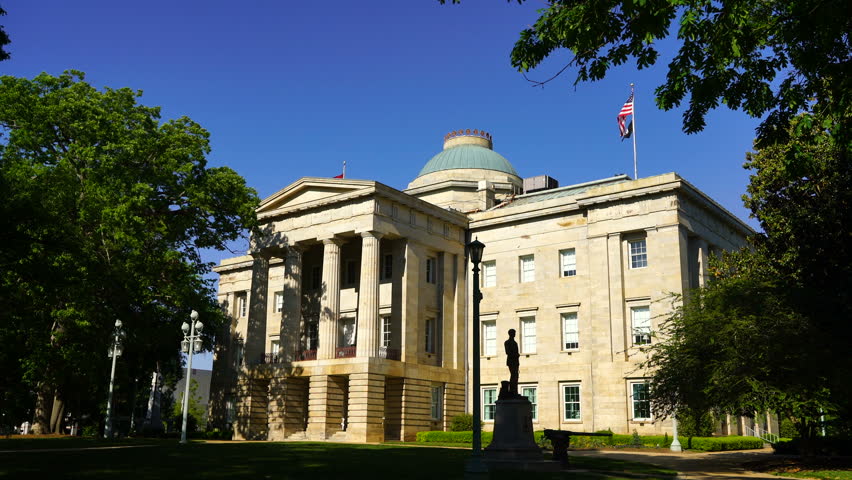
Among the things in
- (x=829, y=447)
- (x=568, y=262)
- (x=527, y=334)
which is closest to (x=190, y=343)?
(x=527, y=334)

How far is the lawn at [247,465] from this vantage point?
17.6 m

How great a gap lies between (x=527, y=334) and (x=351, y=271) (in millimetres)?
12059

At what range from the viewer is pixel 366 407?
40.2m

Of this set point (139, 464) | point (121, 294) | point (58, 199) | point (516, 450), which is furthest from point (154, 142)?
point (516, 450)

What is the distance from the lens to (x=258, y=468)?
19359 millimetres

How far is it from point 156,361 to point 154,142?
23.3 m

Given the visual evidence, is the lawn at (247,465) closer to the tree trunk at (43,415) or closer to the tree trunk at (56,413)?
the tree trunk at (43,415)

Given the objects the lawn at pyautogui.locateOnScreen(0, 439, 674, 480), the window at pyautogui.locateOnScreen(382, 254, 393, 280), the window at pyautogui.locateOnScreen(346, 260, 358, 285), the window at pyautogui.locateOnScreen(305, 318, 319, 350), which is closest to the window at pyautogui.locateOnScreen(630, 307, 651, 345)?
the window at pyautogui.locateOnScreen(382, 254, 393, 280)

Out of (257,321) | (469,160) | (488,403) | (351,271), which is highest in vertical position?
(469,160)

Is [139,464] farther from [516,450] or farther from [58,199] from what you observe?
[58,199]

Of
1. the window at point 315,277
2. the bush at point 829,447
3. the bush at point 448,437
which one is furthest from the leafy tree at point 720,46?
the window at point 315,277

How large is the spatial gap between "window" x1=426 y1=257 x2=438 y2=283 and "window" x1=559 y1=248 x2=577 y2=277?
790cm

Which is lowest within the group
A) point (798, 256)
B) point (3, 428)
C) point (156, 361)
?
point (3, 428)

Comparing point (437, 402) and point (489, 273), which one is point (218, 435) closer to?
point (437, 402)
